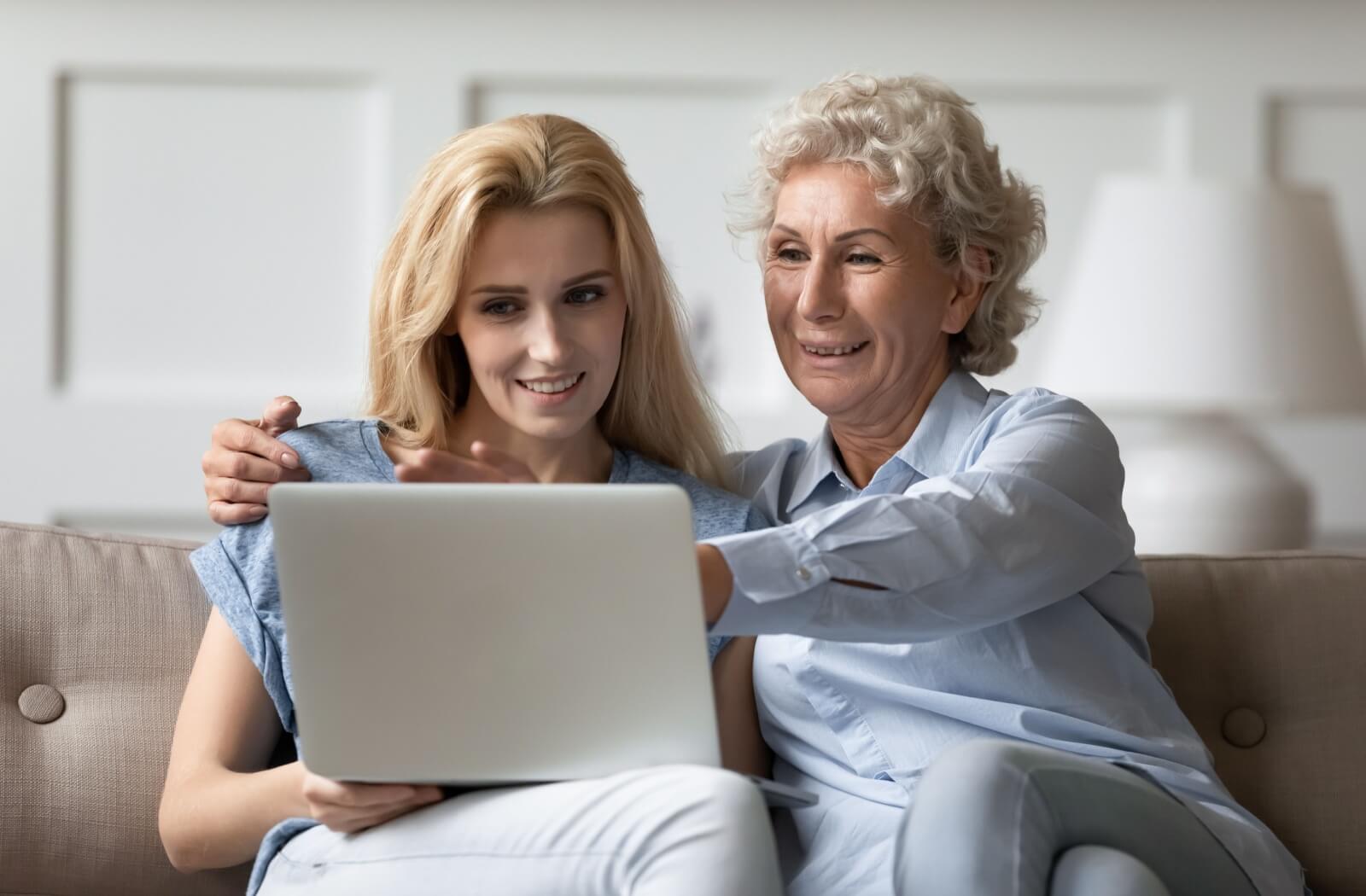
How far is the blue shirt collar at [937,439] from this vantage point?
150cm

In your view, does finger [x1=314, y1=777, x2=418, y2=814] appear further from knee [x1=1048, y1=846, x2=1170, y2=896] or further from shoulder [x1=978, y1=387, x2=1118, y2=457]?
shoulder [x1=978, y1=387, x2=1118, y2=457]

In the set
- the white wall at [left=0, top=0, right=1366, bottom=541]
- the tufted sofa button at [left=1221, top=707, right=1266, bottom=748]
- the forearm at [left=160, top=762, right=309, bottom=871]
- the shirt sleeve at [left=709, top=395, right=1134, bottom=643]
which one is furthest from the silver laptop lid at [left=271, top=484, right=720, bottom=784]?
the white wall at [left=0, top=0, right=1366, bottom=541]

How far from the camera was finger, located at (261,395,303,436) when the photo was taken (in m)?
1.50

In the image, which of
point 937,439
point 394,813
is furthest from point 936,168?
point 394,813

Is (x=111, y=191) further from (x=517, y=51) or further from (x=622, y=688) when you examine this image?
(x=622, y=688)

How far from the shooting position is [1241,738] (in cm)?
162

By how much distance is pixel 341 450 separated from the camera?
5.04 feet

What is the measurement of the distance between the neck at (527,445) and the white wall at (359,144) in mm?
1107

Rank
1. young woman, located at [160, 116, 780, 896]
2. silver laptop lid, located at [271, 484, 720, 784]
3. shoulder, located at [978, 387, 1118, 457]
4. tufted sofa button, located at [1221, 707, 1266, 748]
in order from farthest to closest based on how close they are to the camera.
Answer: tufted sofa button, located at [1221, 707, 1266, 748], shoulder, located at [978, 387, 1118, 457], young woman, located at [160, 116, 780, 896], silver laptop lid, located at [271, 484, 720, 784]

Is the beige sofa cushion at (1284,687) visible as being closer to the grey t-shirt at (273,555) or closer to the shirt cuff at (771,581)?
the grey t-shirt at (273,555)

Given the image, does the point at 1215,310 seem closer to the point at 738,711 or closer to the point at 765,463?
the point at 765,463

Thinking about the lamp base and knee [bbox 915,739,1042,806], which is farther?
the lamp base

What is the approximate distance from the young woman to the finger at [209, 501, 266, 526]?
0.02 metres

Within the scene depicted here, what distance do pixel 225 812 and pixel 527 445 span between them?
1.64ft
